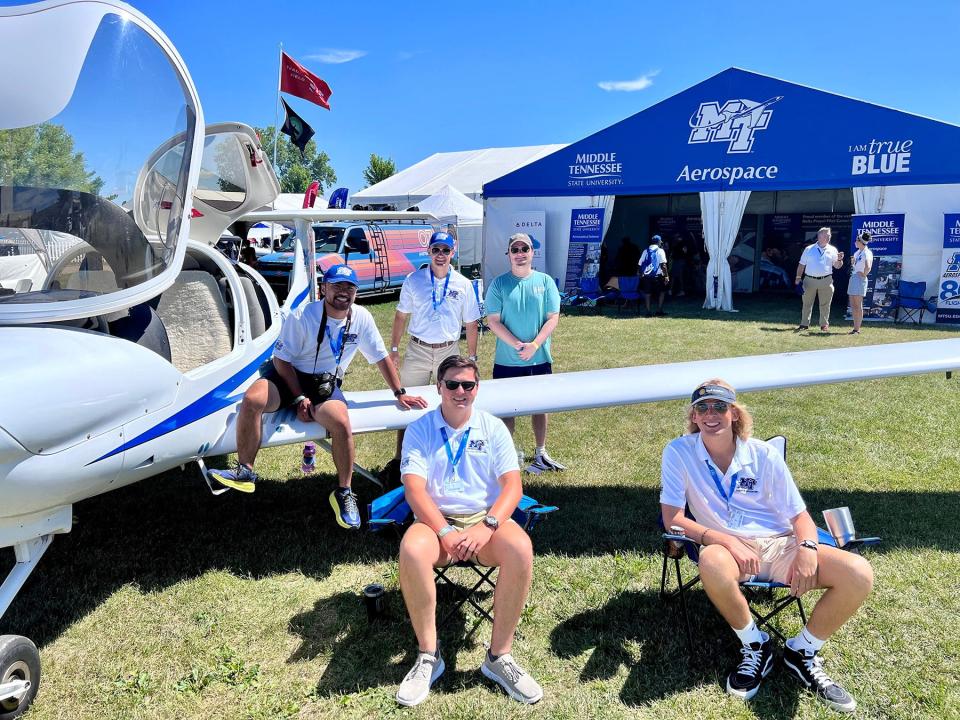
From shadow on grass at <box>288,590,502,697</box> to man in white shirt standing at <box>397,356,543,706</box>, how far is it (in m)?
0.12

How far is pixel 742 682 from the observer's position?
8.91ft

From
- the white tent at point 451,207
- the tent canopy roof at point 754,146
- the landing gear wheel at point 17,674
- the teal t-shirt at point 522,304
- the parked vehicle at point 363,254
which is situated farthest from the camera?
the white tent at point 451,207

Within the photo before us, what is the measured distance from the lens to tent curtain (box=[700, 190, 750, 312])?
14.5 metres

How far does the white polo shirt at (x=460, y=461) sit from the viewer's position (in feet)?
10.1

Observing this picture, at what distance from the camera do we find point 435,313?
4.90m

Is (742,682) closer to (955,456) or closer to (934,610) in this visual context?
(934,610)

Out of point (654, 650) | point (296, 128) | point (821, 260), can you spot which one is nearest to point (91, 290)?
point (654, 650)

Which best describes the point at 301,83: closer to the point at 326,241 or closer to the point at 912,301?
the point at 326,241

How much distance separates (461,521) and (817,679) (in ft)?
5.19

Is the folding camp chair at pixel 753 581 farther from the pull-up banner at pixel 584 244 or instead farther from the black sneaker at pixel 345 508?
the pull-up banner at pixel 584 244

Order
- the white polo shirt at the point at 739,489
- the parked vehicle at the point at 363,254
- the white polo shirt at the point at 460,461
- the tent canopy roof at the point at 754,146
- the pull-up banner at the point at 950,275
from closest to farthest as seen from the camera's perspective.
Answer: the white polo shirt at the point at 739,489 → the white polo shirt at the point at 460,461 → the tent canopy roof at the point at 754,146 → the pull-up banner at the point at 950,275 → the parked vehicle at the point at 363,254

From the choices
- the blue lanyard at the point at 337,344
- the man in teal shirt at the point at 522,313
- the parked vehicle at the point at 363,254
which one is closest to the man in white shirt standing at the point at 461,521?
A: the blue lanyard at the point at 337,344

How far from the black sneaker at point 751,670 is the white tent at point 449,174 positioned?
19.3 m

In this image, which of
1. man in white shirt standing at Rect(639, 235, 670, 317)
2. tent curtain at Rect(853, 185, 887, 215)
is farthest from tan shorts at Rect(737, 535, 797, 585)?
tent curtain at Rect(853, 185, 887, 215)
